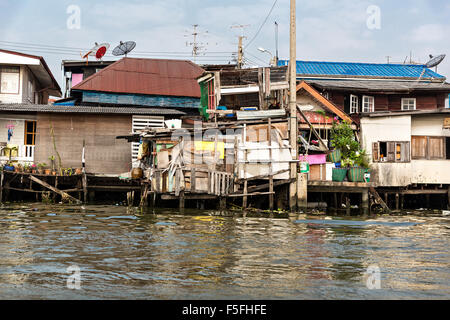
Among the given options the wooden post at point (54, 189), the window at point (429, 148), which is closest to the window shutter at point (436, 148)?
the window at point (429, 148)

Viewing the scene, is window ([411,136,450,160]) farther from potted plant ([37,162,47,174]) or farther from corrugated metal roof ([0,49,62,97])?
corrugated metal roof ([0,49,62,97])

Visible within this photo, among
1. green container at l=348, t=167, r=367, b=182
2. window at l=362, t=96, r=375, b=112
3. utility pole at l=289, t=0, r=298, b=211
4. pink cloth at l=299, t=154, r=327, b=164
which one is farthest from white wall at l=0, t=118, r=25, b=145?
window at l=362, t=96, r=375, b=112

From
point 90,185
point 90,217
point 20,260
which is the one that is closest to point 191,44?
point 90,185

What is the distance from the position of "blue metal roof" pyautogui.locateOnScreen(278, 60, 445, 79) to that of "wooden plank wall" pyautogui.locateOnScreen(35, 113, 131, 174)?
1484cm

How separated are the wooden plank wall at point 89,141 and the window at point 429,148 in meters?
15.0

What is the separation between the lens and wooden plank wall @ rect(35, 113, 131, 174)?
25188 mm

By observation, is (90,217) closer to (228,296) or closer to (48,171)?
(48,171)

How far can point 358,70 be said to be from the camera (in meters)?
37.1

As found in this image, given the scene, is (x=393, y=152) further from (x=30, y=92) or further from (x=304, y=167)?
(x=30, y=92)

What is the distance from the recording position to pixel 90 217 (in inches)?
682

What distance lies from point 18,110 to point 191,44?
26.0m

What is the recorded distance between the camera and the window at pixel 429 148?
25578 mm

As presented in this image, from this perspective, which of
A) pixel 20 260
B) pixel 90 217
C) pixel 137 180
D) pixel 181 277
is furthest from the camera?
pixel 137 180
